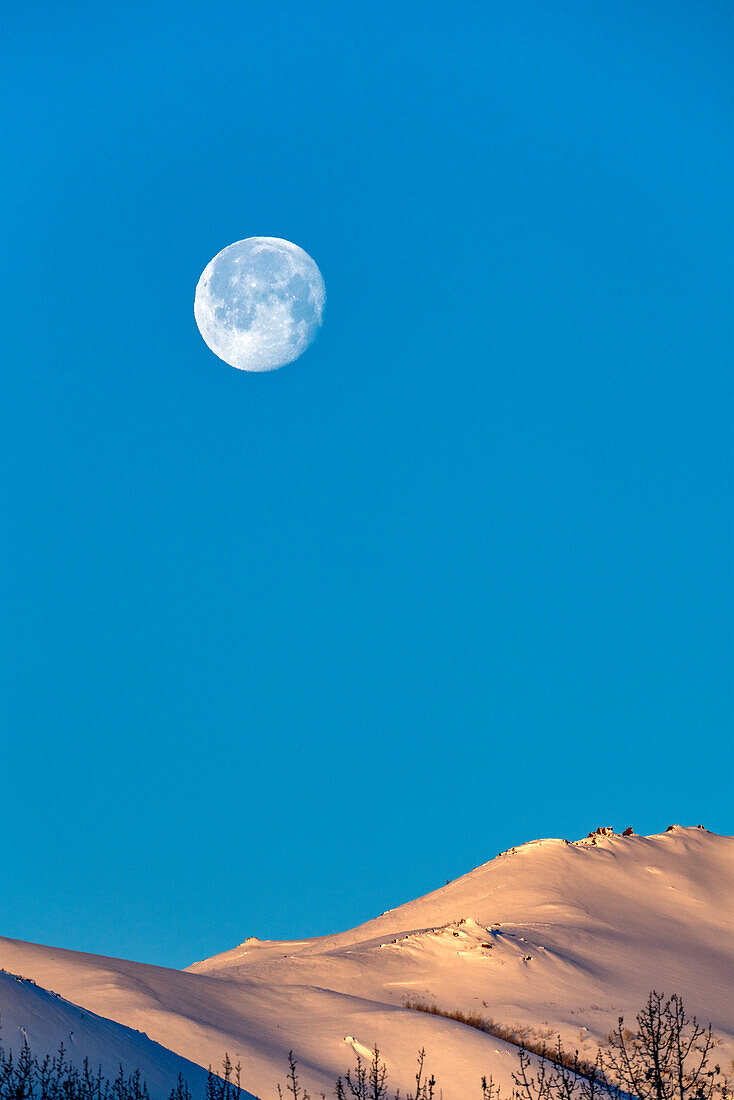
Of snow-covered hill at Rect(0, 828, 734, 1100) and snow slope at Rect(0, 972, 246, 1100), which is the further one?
snow-covered hill at Rect(0, 828, 734, 1100)

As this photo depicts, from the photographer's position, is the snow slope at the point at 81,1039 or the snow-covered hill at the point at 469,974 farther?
the snow-covered hill at the point at 469,974

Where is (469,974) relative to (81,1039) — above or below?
above

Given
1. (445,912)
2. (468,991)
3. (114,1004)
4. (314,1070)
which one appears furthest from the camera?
(445,912)

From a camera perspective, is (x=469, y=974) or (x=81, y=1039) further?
(x=469, y=974)

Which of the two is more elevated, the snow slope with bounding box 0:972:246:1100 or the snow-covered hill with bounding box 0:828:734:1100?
the snow-covered hill with bounding box 0:828:734:1100

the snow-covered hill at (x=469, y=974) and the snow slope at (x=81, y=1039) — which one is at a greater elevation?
the snow-covered hill at (x=469, y=974)

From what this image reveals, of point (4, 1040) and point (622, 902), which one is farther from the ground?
point (622, 902)

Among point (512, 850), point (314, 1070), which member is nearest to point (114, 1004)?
point (314, 1070)

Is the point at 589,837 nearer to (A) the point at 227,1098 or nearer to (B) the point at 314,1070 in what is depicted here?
(B) the point at 314,1070
